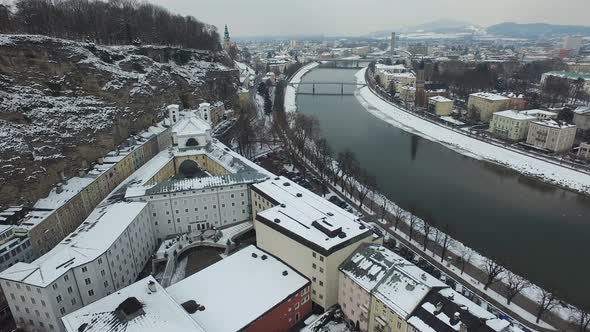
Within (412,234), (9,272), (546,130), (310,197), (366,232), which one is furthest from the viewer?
(546,130)

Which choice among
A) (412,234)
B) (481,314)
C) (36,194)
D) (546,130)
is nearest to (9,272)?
(36,194)

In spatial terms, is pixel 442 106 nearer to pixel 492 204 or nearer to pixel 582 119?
pixel 582 119

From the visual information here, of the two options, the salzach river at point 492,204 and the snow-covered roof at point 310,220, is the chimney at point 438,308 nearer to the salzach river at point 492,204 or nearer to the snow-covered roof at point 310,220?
the snow-covered roof at point 310,220

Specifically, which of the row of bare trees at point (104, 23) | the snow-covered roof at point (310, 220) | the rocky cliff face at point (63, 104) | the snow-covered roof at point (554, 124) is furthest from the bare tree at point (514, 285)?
the row of bare trees at point (104, 23)

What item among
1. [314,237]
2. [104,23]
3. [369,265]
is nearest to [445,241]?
[369,265]

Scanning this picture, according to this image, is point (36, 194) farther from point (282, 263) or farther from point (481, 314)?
point (481, 314)

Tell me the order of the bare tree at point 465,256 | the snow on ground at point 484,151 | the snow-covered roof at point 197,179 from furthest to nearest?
the snow on ground at point 484,151 < the snow-covered roof at point 197,179 < the bare tree at point 465,256
